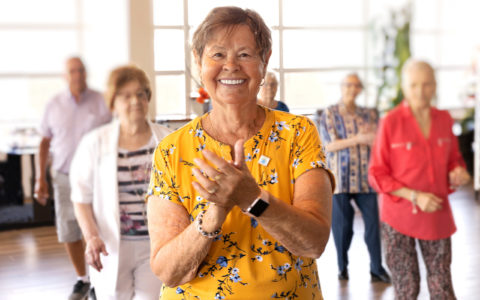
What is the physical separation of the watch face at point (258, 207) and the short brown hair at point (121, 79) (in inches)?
73.0

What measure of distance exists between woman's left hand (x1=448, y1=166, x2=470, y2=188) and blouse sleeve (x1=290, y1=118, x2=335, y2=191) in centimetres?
172

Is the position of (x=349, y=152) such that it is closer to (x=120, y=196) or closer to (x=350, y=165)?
(x=350, y=165)

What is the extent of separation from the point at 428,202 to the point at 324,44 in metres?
6.74

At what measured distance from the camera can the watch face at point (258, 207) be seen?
136cm

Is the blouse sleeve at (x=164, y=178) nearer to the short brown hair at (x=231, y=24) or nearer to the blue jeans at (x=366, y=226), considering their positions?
the short brown hair at (x=231, y=24)

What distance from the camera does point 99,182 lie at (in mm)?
2951

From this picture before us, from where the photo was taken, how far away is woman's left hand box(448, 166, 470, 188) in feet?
10.4

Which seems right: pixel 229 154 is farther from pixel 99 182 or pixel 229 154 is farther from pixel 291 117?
pixel 99 182

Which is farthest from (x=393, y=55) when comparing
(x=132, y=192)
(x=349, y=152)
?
(x=132, y=192)

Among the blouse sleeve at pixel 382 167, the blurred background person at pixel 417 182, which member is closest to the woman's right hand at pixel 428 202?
the blurred background person at pixel 417 182

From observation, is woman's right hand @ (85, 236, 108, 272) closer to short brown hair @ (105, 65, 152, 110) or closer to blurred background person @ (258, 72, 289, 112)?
short brown hair @ (105, 65, 152, 110)

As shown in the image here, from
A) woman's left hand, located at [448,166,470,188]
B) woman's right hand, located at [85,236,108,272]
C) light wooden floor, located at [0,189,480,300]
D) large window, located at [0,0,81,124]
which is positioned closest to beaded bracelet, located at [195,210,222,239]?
woman's right hand, located at [85,236,108,272]

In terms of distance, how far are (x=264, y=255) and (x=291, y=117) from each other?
393 mm

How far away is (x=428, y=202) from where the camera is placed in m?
3.13
